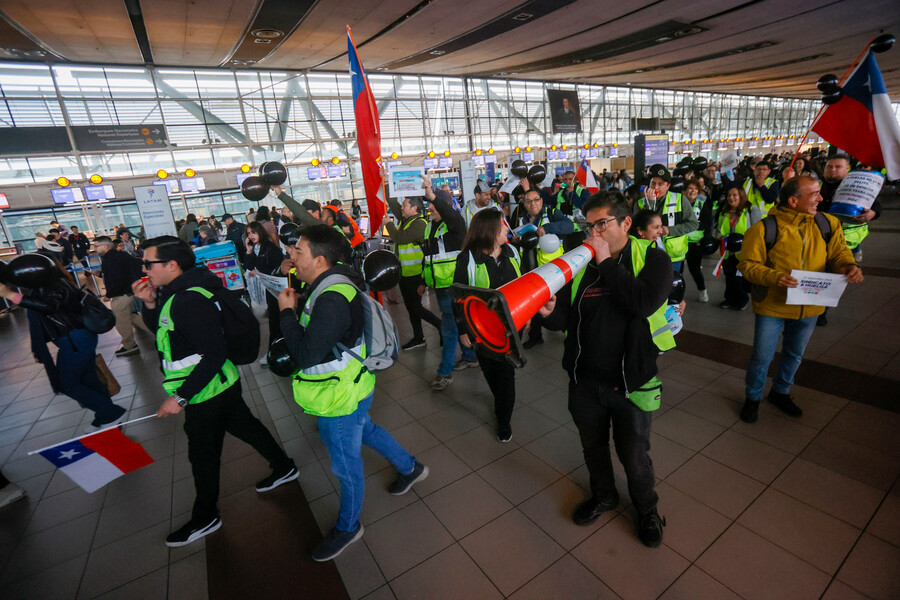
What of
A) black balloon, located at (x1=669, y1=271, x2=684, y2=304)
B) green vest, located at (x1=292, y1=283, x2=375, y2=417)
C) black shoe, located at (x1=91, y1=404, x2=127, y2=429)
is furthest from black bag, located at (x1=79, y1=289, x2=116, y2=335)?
black balloon, located at (x1=669, y1=271, x2=684, y2=304)

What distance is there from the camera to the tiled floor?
73.3 inches

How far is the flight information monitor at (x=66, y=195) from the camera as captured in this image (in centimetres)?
1219

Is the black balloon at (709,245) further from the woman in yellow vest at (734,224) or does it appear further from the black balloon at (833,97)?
the black balloon at (833,97)

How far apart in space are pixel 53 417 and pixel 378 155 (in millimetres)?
4467

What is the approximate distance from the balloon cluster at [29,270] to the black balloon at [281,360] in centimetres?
254

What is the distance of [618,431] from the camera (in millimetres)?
1899

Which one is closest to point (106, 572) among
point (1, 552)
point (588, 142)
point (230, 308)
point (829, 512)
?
point (1, 552)

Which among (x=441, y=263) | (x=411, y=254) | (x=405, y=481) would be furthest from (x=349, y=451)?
(x=411, y=254)

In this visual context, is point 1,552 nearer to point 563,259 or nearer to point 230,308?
point 230,308

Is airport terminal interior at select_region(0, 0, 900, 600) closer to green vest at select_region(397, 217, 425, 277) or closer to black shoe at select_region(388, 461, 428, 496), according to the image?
black shoe at select_region(388, 461, 428, 496)

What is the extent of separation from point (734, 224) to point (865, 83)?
195cm

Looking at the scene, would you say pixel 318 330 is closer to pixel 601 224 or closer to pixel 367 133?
pixel 601 224

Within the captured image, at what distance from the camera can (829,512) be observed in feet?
6.76

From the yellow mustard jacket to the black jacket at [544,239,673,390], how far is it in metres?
1.36
